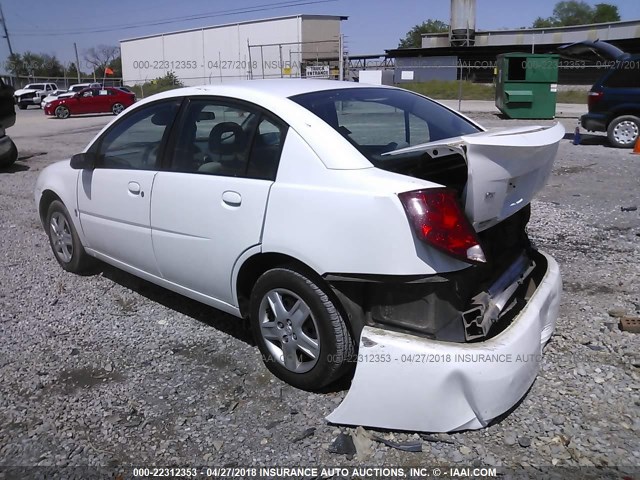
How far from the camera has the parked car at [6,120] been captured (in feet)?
35.9

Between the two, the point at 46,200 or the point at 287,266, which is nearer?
the point at 287,266

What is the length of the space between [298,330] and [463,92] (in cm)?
3557

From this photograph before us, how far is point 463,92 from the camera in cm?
3600

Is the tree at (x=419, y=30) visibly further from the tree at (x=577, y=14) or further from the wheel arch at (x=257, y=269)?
the wheel arch at (x=257, y=269)

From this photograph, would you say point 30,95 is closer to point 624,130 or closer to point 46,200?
point 624,130

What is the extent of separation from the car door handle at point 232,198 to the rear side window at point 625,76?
11.7m

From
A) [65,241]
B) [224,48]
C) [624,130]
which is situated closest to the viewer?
[65,241]

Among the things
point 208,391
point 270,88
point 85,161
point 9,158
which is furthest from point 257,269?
point 9,158

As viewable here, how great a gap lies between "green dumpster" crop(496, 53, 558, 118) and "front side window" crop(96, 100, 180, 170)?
17300mm

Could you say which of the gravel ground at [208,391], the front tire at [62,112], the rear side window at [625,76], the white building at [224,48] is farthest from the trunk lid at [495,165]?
the white building at [224,48]

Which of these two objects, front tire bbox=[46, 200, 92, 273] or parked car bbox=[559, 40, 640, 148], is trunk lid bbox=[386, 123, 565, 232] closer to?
front tire bbox=[46, 200, 92, 273]

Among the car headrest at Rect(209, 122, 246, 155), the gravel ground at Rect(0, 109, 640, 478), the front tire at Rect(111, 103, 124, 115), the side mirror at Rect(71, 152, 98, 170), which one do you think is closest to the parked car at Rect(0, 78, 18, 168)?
the gravel ground at Rect(0, 109, 640, 478)

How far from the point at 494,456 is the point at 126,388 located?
2.08 m

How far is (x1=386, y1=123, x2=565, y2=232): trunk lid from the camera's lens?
2562 mm
